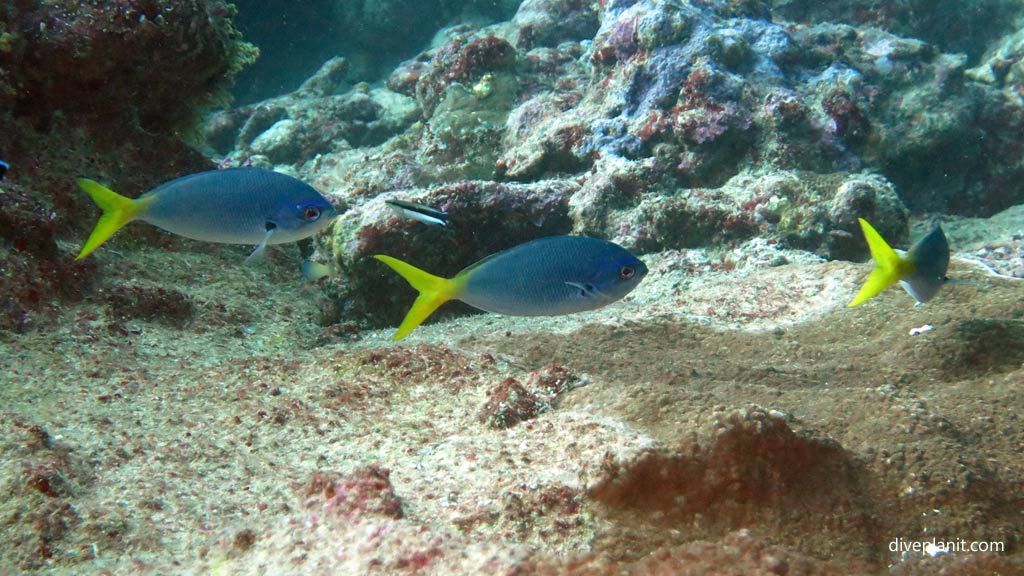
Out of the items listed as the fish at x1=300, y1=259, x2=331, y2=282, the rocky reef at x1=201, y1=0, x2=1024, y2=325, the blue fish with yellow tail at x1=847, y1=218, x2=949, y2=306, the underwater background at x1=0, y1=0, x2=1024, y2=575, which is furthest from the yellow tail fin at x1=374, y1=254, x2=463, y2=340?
the fish at x1=300, y1=259, x2=331, y2=282

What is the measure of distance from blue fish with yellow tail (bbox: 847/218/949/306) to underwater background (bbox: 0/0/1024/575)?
45cm

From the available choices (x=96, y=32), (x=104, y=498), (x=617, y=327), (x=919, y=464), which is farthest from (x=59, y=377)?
(x=919, y=464)

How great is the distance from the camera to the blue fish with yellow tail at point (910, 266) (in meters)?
2.71

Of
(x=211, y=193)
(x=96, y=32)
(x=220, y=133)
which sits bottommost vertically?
(x=220, y=133)

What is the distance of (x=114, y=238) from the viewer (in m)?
4.42

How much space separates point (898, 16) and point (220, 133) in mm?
15408

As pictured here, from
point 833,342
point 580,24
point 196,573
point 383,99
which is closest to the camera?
point 196,573

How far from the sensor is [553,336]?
152 inches

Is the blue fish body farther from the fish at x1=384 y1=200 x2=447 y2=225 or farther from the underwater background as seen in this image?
the fish at x1=384 y1=200 x2=447 y2=225

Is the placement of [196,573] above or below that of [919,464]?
below

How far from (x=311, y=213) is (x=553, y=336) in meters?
1.87

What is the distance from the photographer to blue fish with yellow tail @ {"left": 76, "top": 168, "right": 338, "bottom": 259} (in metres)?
2.69

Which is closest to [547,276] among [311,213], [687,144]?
[311,213]

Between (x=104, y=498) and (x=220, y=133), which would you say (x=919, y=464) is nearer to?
(x=104, y=498)
